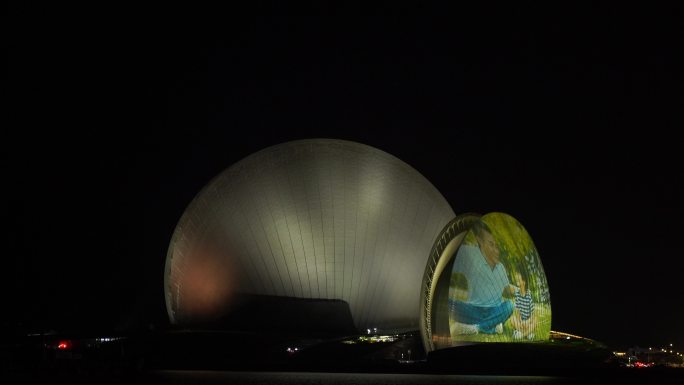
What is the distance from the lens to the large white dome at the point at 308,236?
44438 millimetres

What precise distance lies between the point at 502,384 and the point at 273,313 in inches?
665

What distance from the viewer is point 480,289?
3759cm

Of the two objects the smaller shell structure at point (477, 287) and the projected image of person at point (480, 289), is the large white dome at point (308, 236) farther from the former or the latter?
the projected image of person at point (480, 289)

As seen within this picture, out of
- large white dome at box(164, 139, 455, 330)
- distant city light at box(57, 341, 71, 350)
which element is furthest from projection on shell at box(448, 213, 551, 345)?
distant city light at box(57, 341, 71, 350)

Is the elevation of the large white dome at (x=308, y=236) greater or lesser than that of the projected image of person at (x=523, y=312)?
greater

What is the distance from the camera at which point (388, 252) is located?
150 feet

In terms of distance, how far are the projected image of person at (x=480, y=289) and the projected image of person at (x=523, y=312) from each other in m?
0.39

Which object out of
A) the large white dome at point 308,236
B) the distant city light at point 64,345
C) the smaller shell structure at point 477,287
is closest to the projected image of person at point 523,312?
the smaller shell structure at point 477,287

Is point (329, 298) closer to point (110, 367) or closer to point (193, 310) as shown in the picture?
point (193, 310)

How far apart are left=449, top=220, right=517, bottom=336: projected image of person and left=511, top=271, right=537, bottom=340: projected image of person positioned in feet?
1.28

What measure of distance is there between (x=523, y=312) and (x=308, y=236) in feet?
40.4

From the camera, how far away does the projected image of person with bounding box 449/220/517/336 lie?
3725 centimetres

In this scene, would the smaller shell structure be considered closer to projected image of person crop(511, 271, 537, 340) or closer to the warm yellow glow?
projected image of person crop(511, 271, 537, 340)

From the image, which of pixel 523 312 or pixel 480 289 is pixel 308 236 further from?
pixel 523 312
